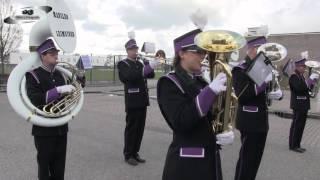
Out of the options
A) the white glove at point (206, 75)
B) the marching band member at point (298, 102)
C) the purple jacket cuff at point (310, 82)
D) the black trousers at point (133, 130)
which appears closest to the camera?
the white glove at point (206, 75)

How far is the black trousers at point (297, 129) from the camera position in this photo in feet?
28.3

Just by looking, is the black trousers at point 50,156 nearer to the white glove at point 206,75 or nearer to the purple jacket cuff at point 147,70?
the white glove at point 206,75

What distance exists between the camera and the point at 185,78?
3225 millimetres

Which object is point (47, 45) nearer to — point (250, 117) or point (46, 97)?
point (46, 97)

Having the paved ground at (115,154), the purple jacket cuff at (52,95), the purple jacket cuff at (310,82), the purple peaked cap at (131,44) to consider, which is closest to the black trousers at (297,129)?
the paved ground at (115,154)

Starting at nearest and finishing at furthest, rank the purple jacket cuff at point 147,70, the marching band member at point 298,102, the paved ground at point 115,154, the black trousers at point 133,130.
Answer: the paved ground at point 115,154 < the purple jacket cuff at point 147,70 < the black trousers at point 133,130 < the marching band member at point 298,102

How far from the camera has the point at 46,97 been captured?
4664mm

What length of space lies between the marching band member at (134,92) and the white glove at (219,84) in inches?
166

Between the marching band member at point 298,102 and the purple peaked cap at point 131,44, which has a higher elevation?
the purple peaked cap at point 131,44

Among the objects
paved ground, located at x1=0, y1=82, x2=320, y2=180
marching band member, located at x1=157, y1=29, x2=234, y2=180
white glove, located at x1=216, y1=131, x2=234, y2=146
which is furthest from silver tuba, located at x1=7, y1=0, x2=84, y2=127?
white glove, located at x1=216, y1=131, x2=234, y2=146

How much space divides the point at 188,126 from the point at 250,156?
261 centimetres

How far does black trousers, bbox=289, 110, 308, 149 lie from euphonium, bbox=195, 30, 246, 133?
583 cm

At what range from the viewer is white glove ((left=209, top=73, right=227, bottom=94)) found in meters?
2.92

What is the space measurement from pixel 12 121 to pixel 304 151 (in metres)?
7.32
